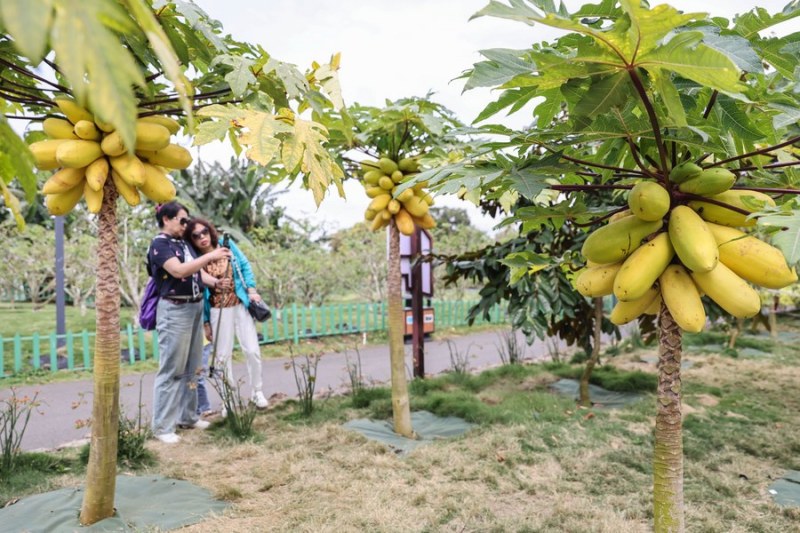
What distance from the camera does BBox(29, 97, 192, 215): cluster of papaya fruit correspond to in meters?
2.00

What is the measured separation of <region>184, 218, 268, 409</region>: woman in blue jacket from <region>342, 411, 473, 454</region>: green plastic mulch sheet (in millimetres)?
1075

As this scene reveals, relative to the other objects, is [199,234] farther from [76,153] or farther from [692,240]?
[692,240]

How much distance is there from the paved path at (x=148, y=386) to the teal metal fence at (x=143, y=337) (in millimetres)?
790

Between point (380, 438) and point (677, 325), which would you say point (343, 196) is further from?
point (380, 438)

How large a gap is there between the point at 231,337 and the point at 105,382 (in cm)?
235

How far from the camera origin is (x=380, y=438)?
12.9ft

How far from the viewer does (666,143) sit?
150cm

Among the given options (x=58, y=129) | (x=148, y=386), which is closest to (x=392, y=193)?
(x=58, y=129)

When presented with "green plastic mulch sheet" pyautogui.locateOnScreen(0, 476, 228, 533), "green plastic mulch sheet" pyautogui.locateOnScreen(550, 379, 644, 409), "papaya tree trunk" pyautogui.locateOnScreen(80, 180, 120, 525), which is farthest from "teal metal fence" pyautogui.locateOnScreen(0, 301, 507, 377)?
"papaya tree trunk" pyautogui.locateOnScreen(80, 180, 120, 525)

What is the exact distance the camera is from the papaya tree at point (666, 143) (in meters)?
1.04

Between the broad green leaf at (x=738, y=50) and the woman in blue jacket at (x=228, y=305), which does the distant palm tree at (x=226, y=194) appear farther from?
the broad green leaf at (x=738, y=50)

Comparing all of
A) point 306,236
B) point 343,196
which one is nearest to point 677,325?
point 343,196

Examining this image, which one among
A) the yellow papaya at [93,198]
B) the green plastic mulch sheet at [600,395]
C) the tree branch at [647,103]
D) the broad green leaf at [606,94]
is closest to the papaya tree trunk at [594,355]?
the green plastic mulch sheet at [600,395]

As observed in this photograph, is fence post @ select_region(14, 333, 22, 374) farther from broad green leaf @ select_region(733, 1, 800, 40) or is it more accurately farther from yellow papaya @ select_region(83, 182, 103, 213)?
broad green leaf @ select_region(733, 1, 800, 40)
